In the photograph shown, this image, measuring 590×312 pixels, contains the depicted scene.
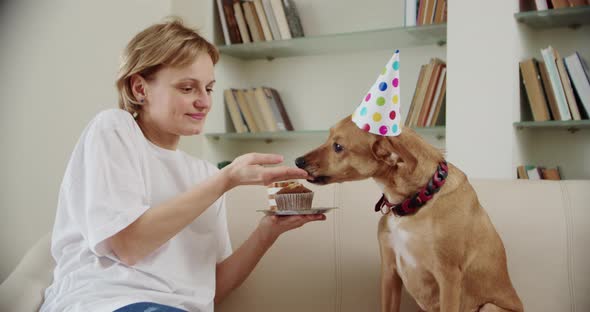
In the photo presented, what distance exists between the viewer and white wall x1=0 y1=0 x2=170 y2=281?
2475 mm

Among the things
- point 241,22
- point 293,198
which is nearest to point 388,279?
point 293,198

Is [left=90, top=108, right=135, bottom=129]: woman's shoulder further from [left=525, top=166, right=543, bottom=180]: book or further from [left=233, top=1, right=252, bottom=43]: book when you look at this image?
[left=233, top=1, right=252, bottom=43]: book

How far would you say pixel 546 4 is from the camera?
257 centimetres

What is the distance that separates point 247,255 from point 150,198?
1.01 ft

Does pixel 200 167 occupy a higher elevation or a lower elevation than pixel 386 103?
lower

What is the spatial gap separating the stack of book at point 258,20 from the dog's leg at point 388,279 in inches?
85.3

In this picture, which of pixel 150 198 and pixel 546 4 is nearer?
pixel 150 198

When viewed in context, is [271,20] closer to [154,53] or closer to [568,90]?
[568,90]

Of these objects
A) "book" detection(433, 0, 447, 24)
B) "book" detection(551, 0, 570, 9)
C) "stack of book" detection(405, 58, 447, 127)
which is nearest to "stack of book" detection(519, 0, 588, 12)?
"book" detection(551, 0, 570, 9)

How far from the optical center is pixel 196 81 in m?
1.33

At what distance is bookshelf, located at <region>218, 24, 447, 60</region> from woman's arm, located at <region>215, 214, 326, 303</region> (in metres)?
1.77

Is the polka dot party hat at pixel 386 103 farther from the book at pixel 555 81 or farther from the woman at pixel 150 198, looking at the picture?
the book at pixel 555 81

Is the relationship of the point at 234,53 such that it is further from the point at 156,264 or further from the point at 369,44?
the point at 156,264

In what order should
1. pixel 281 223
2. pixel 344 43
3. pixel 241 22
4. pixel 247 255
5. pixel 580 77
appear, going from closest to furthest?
pixel 281 223
pixel 247 255
pixel 580 77
pixel 344 43
pixel 241 22
